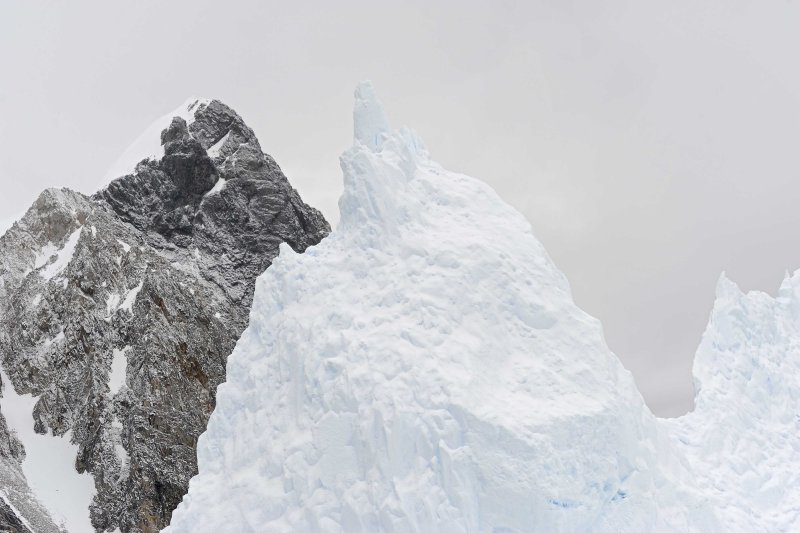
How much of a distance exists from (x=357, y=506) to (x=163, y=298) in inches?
1821

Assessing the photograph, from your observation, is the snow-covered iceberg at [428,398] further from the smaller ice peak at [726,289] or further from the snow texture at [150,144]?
the snow texture at [150,144]

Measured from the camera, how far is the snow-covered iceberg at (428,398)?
2145cm

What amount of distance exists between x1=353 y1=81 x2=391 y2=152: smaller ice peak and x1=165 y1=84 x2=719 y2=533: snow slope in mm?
2397

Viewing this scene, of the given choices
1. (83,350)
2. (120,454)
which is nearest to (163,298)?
(83,350)

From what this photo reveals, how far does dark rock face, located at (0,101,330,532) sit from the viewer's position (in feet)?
198

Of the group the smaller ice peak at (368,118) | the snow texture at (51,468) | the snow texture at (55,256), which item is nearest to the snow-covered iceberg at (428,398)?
the smaller ice peak at (368,118)

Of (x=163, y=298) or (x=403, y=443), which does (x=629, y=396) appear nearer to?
(x=403, y=443)

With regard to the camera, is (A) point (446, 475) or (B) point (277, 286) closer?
(A) point (446, 475)

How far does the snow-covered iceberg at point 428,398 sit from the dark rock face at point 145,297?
37401 millimetres

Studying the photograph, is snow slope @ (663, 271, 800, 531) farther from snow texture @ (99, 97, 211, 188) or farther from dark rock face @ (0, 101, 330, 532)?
snow texture @ (99, 97, 211, 188)

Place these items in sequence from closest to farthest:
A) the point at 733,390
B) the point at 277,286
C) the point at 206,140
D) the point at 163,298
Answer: the point at 277,286
the point at 733,390
the point at 163,298
the point at 206,140

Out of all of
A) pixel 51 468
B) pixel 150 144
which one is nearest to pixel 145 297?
pixel 51 468

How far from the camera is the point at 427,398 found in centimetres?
2200

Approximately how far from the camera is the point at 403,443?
71.3 feet
